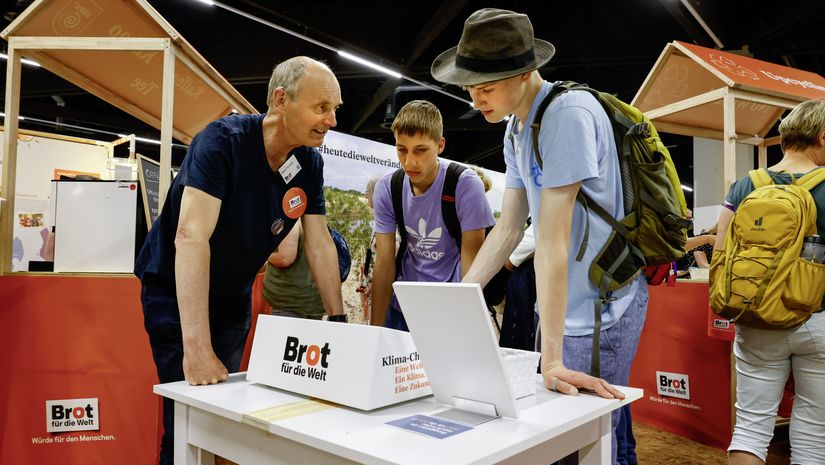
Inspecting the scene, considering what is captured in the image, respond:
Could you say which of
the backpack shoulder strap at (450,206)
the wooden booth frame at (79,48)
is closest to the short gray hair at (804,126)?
the backpack shoulder strap at (450,206)

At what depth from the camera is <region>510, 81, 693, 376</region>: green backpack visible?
131cm


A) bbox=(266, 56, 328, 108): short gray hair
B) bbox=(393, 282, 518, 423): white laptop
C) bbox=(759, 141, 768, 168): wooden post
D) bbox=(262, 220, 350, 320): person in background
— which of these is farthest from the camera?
bbox=(759, 141, 768, 168): wooden post

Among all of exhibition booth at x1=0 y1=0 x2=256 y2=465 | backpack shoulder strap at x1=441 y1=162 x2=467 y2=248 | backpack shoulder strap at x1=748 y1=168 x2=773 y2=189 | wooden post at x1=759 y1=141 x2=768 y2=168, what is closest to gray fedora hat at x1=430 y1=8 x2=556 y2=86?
backpack shoulder strap at x1=441 y1=162 x2=467 y2=248

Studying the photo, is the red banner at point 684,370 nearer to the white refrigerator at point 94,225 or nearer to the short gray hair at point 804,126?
the short gray hair at point 804,126

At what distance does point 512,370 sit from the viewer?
105cm

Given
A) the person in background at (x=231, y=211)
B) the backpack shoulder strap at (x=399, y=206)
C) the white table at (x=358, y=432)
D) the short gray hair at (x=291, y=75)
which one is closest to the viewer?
the white table at (x=358, y=432)

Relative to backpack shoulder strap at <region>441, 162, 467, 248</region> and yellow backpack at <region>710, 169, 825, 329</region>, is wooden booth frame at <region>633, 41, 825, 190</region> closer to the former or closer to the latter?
yellow backpack at <region>710, 169, 825, 329</region>

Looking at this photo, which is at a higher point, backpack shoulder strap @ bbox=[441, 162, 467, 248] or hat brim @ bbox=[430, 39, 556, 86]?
hat brim @ bbox=[430, 39, 556, 86]

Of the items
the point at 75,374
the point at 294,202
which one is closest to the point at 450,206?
the point at 294,202

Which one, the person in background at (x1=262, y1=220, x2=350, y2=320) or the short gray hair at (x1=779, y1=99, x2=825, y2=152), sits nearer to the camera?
the short gray hair at (x1=779, y1=99, x2=825, y2=152)

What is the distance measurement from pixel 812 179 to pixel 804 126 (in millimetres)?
256

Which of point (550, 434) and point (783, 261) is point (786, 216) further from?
point (550, 434)

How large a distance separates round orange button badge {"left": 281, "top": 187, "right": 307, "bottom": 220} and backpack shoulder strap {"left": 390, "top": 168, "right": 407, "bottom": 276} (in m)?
0.59

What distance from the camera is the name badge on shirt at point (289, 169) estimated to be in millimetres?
1707
